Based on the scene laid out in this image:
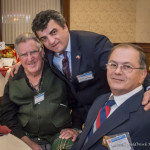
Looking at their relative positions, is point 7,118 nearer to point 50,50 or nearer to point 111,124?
point 50,50

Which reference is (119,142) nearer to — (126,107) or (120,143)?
(120,143)

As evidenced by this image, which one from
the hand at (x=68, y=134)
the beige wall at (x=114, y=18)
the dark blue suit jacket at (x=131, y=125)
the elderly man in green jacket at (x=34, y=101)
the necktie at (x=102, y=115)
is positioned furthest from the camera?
the beige wall at (x=114, y=18)

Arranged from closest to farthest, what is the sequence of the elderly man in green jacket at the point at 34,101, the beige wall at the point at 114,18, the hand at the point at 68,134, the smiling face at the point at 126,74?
the smiling face at the point at 126,74 < the hand at the point at 68,134 < the elderly man in green jacket at the point at 34,101 < the beige wall at the point at 114,18

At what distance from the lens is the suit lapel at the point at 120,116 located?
132 cm

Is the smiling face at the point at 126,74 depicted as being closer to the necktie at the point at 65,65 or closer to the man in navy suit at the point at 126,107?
the man in navy suit at the point at 126,107

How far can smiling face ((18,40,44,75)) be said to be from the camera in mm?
2113

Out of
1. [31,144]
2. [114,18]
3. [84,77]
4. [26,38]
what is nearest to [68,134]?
[31,144]

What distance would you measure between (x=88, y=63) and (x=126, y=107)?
2.84 ft

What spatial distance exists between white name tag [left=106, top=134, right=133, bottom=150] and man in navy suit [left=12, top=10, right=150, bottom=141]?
0.73 metres

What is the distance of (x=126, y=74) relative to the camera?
1.42 meters

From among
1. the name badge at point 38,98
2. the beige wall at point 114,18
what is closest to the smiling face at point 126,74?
the name badge at point 38,98

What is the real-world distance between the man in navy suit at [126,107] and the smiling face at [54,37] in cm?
70

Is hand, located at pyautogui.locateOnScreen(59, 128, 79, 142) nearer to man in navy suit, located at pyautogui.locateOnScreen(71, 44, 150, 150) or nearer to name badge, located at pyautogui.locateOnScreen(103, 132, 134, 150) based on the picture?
man in navy suit, located at pyautogui.locateOnScreen(71, 44, 150, 150)

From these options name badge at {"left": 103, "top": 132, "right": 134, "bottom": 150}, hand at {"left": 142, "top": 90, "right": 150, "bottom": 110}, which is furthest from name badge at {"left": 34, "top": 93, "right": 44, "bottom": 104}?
hand at {"left": 142, "top": 90, "right": 150, "bottom": 110}
